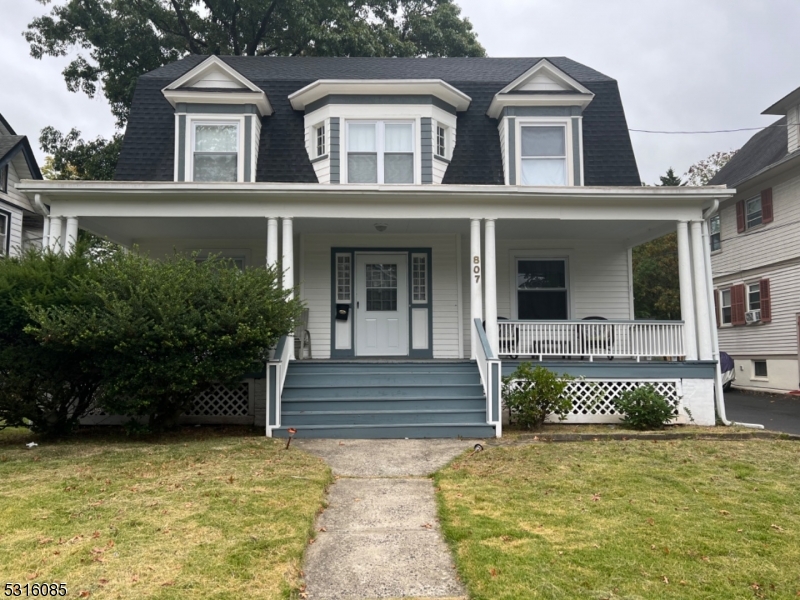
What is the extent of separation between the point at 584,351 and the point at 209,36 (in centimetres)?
1951

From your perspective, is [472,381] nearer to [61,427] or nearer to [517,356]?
[517,356]

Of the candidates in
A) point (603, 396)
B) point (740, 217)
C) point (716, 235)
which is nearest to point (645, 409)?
point (603, 396)

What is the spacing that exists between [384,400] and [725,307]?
16.8 m

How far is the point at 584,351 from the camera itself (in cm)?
988

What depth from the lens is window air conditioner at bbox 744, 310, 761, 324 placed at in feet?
60.5

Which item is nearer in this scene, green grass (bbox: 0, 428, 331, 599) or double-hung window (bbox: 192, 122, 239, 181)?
green grass (bbox: 0, 428, 331, 599)

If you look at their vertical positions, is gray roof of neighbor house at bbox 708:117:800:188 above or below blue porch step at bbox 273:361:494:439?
above

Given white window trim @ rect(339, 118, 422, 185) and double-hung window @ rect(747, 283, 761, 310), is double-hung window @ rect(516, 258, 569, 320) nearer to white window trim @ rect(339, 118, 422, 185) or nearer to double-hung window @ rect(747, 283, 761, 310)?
white window trim @ rect(339, 118, 422, 185)

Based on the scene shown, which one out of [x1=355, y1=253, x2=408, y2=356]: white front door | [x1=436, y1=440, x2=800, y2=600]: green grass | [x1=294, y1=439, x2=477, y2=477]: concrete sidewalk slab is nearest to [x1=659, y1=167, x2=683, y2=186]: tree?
[x1=355, y1=253, x2=408, y2=356]: white front door

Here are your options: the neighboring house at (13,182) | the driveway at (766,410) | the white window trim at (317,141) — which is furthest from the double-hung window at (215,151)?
the driveway at (766,410)

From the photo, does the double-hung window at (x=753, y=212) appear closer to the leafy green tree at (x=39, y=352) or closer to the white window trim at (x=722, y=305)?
the white window trim at (x=722, y=305)

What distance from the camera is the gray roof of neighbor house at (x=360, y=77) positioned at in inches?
463

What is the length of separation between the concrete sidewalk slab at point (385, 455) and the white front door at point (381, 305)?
12.7 feet

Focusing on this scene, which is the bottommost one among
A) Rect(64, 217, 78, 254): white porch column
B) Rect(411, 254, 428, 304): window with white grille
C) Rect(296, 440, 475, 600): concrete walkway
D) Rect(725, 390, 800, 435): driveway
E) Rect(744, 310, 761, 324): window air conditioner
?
Rect(725, 390, 800, 435): driveway
